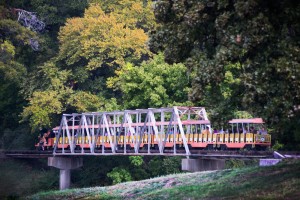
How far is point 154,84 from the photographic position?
4994cm

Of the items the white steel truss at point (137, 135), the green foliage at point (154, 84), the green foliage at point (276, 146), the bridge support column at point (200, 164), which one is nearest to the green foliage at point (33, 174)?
the white steel truss at point (137, 135)

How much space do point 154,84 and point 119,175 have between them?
671cm

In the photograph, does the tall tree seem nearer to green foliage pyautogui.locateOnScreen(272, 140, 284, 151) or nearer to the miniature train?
the miniature train

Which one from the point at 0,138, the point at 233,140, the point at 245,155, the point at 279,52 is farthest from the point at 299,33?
the point at 0,138

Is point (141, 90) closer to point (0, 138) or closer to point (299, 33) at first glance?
point (0, 138)

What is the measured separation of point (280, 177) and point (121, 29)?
99.1 ft

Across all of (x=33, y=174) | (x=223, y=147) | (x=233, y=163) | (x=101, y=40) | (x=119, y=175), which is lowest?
(x=33, y=174)

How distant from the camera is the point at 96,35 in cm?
5431

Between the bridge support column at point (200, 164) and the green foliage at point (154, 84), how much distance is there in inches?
279

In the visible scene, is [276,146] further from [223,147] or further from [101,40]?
[101,40]

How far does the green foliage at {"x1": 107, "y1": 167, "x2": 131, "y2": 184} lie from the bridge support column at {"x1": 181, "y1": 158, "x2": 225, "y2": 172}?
26.4 feet

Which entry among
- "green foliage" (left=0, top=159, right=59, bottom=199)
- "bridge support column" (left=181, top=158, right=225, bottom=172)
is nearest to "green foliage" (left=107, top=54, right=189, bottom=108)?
"bridge support column" (left=181, top=158, right=225, bottom=172)

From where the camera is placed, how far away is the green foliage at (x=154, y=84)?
4959 centimetres

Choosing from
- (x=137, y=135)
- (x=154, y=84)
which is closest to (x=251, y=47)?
(x=137, y=135)
